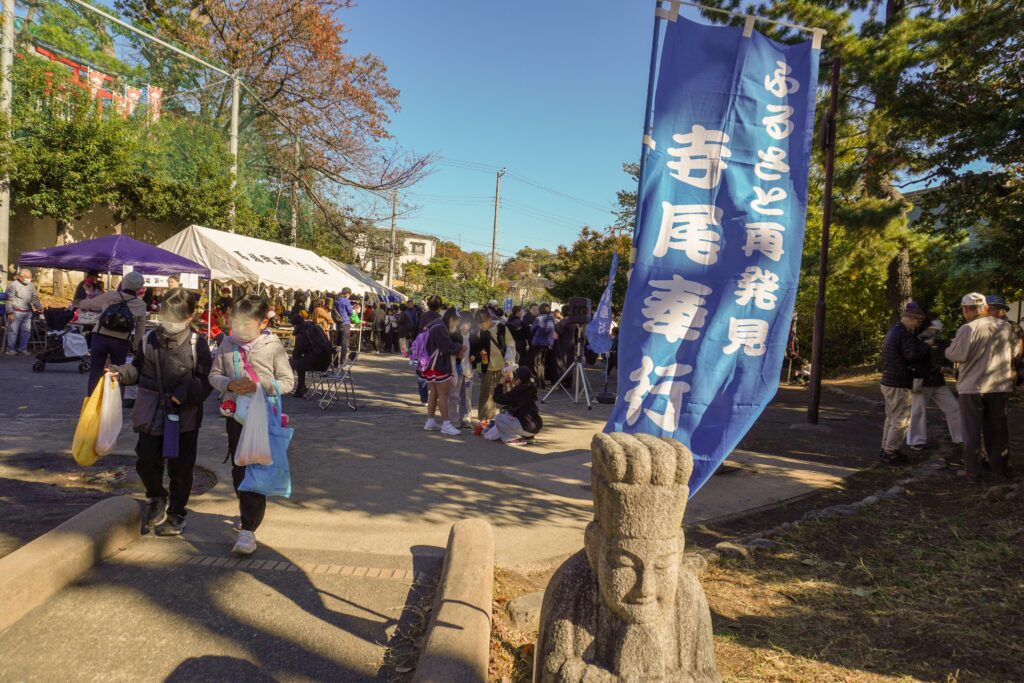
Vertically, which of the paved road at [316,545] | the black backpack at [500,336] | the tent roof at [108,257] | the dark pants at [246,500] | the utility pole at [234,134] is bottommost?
the paved road at [316,545]

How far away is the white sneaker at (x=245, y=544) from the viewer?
166 inches

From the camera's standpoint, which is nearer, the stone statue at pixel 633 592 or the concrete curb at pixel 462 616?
the stone statue at pixel 633 592

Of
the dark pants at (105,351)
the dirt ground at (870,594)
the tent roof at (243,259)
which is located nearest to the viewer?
the dirt ground at (870,594)

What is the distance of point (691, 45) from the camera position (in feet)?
14.5

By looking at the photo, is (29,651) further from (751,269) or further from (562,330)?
(562,330)

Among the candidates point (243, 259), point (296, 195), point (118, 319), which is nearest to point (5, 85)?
point (243, 259)

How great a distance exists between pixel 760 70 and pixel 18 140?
19433mm

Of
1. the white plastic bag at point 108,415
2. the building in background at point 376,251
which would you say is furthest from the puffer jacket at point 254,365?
the building in background at point 376,251

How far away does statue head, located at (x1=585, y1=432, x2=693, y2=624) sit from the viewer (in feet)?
6.95

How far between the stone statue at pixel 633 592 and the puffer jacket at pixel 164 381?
3.13 metres

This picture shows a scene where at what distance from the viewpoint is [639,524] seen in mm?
2119

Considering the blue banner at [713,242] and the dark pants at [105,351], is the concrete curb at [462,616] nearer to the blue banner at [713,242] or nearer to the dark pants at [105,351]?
the blue banner at [713,242]

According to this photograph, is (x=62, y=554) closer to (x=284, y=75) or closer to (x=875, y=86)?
(x=875, y=86)

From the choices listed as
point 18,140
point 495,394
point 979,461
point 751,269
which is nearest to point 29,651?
point 751,269
